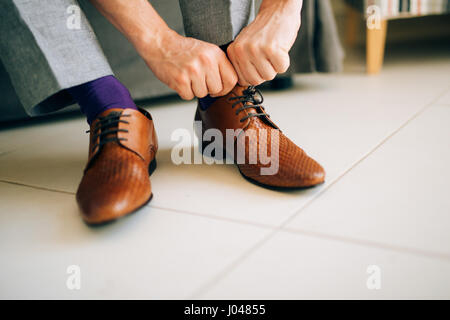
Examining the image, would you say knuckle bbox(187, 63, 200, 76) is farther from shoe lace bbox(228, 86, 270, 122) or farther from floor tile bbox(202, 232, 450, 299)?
floor tile bbox(202, 232, 450, 299)

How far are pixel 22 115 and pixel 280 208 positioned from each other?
0.90 m

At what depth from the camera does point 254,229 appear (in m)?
0.54

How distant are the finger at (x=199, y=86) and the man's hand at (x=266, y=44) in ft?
0.22

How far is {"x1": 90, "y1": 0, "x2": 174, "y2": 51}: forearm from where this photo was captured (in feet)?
2.16

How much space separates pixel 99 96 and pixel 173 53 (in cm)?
14

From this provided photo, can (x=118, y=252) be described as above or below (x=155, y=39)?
below

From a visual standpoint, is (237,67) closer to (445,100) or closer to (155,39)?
(155,39)

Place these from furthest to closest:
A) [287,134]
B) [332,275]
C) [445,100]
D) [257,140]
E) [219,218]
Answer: [445,100] → [287,134] → [257,140] → [219,218] → [332,275]

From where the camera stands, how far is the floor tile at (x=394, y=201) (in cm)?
50

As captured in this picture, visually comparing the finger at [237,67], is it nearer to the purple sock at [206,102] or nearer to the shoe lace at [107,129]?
the purple sock at [206,102]

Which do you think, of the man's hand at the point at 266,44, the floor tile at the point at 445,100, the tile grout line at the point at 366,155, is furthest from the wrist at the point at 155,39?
the floor tile at the point at 445,100

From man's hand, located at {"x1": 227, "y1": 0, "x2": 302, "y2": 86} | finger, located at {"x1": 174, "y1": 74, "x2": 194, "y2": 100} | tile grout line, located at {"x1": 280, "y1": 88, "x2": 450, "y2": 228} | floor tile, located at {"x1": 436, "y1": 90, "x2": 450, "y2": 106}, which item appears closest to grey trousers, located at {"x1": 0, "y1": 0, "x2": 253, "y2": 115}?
finger, located at {"x1": 174, "y1": 74, "x2": 194, "y2": 100}

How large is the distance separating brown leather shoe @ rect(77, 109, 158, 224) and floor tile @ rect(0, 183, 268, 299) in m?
0.04

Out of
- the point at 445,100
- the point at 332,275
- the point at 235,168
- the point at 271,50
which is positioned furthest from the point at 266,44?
the point at 445,100
